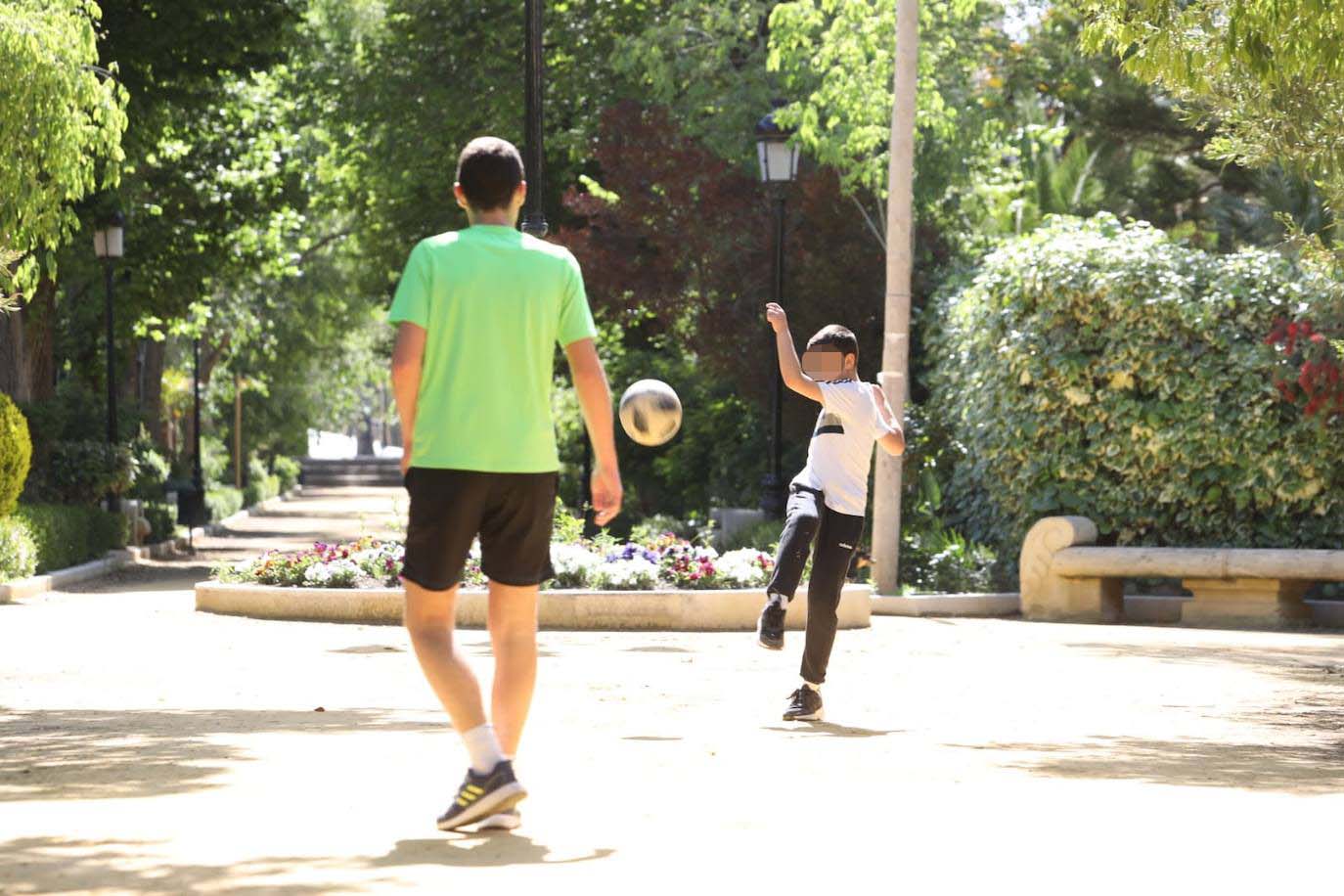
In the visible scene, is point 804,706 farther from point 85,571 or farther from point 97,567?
point 97,567

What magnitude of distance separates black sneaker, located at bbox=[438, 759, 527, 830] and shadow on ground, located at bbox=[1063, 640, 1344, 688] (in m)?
7.58

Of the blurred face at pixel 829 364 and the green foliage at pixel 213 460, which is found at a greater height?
the blurred face at pixel 829 364

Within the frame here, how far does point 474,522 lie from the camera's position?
597cm

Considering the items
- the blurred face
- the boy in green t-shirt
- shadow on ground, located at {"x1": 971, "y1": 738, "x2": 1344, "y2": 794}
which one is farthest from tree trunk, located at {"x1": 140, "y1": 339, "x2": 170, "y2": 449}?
the boy in green t-shirt

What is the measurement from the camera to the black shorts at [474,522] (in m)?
5.90

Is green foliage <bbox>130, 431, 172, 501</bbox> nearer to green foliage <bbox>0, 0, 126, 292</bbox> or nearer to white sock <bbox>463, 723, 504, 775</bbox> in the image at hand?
green foliage <bbox>0, 0, 126, 292</bbox>

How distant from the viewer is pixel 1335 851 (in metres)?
5.65

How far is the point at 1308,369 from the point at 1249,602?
6.62ft

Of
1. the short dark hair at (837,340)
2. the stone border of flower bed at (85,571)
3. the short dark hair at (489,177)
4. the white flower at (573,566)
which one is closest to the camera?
the short dark hair at (489,177)

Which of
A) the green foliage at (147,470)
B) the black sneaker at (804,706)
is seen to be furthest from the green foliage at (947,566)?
the green foliage at (147,470)

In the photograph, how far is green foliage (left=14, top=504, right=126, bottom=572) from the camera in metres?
22.3

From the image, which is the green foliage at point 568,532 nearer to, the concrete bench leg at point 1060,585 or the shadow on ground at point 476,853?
the concrete bench leg at point 1060,585

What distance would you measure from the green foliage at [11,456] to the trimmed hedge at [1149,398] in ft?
31.4

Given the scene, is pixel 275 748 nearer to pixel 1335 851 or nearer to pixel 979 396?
pixel 1335 851
